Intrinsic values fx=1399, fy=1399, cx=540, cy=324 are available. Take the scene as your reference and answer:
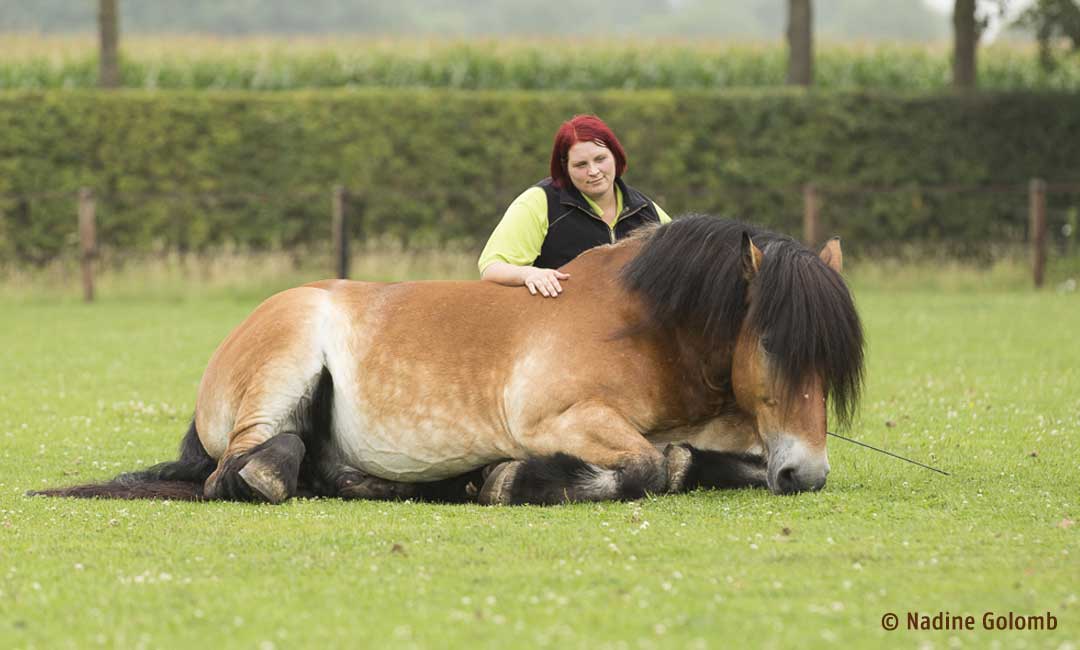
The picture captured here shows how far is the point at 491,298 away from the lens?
7.62 m

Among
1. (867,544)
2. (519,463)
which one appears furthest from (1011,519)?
(519,463)

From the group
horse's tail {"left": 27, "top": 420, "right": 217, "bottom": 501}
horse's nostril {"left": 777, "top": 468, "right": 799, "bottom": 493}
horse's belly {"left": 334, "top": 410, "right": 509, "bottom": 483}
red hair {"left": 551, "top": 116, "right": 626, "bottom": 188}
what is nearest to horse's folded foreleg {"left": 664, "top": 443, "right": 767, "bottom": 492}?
horse's nostril {"left": 777, "top": 468, "right": 799, "bottom": 493}

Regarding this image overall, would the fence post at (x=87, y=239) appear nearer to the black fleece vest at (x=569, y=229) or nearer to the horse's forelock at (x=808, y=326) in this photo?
the black fleece vest at (x=569, y=229)

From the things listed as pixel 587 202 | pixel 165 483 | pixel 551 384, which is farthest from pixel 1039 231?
pixel 165 483

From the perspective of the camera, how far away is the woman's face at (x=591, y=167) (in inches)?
312

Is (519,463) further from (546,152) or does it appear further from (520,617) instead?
(546,152)

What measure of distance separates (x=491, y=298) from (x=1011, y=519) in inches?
114

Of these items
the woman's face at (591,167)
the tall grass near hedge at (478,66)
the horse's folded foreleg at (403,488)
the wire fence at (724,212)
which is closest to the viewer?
the horse's folded foreleg at (403,488)

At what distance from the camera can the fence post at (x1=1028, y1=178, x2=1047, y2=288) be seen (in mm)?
22913

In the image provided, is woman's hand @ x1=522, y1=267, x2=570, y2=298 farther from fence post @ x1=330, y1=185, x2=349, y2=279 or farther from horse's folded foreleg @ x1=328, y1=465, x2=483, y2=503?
fence post @ x1=330, y1=185, x2=349, y2=279

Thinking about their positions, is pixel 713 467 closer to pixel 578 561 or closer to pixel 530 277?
pixel 530 277

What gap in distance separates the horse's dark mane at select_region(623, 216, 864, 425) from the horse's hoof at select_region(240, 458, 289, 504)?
80.8 inches

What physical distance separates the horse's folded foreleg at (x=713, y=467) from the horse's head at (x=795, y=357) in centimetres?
38

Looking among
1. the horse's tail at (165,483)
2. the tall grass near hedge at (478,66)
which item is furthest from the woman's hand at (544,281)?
the tall grass near hedge at (478,66)
